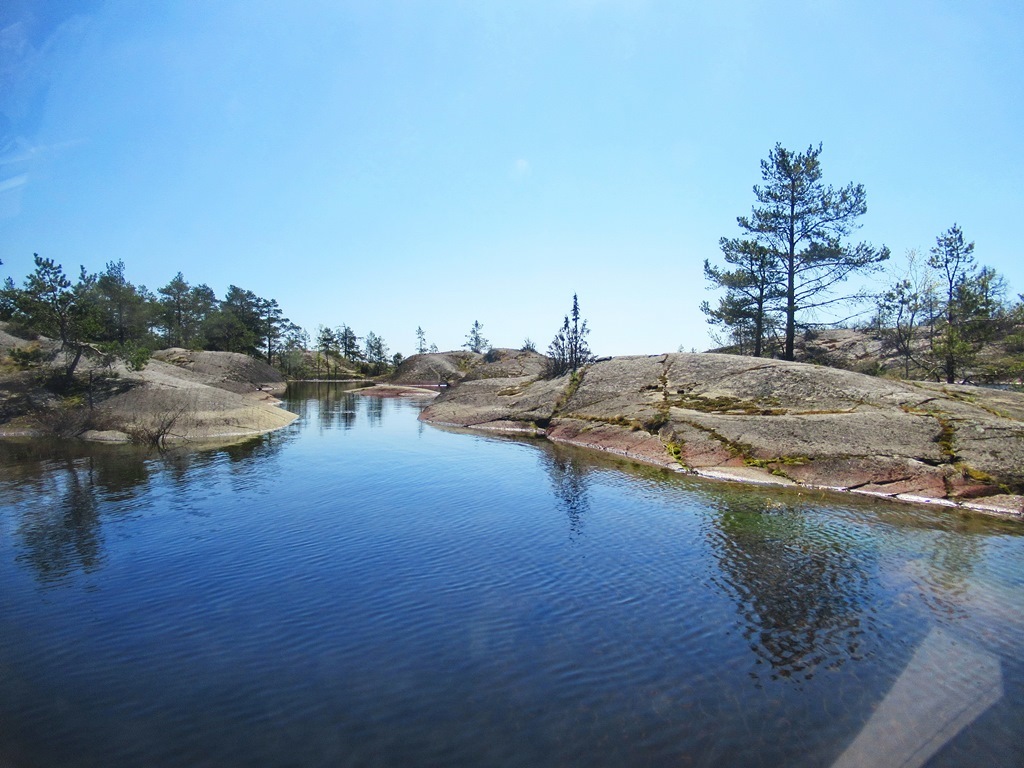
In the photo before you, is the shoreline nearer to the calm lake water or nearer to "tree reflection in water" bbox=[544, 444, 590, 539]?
the calm lake water

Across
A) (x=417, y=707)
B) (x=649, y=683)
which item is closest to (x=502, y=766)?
(x=417, y=707)

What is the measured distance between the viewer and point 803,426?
71.0 feet

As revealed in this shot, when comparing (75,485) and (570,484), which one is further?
(570,484)

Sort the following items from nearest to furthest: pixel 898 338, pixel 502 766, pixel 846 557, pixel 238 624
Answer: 1. pixel 502 766
2. pixel 238 624
3. pixel 846 557
4. pixel 898 338

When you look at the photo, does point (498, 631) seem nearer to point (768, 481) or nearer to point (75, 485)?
point (768, 481)

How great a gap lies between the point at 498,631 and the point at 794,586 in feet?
20.1

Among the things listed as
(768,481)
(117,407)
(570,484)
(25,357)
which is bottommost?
(570,484)

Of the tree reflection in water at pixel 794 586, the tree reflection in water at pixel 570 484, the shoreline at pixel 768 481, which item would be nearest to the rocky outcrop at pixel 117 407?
the tree reflection in water at pixel 570 484

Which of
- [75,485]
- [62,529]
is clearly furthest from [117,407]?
[62,529]

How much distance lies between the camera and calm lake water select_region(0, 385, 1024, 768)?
619cm

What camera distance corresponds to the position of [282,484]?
1873 centimetres

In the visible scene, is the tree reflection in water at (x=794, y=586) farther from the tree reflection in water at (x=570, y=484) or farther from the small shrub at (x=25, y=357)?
the small shrub at (x=25, y=357)

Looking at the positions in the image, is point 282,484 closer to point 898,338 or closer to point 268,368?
point 898,338

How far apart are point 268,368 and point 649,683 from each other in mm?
72464
